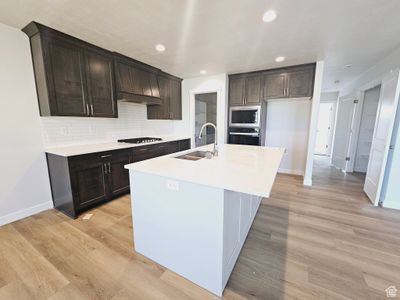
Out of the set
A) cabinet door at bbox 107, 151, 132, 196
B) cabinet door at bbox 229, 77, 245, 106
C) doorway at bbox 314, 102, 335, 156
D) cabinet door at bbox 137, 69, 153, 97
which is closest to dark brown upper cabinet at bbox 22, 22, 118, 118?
cabinet door at bbox 137, 69, 153, 97

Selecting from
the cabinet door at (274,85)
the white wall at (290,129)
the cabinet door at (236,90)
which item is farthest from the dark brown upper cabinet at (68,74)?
the white wall at (290,129)

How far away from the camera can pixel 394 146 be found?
8.34ft

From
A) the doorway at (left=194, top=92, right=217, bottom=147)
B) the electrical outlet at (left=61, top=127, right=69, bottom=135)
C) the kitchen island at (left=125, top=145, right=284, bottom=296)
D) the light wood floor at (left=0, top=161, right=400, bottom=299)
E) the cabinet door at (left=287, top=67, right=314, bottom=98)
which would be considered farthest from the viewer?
the doorway at (left=194, top=92, right=217, bottom=147)

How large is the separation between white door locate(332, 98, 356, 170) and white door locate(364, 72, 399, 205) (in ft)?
6.01

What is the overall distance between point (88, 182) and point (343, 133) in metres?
6.23

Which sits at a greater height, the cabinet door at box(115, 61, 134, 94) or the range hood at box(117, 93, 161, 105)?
the cabinet door at box(115, 61, 134, 94)

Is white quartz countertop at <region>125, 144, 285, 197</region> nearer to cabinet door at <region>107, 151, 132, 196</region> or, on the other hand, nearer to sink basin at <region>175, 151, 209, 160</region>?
sink basin at <region>175, 151, 209, 160</region>

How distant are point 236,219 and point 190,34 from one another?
7.65ft

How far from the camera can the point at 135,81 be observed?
3.29m

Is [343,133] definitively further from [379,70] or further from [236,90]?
[236,90]

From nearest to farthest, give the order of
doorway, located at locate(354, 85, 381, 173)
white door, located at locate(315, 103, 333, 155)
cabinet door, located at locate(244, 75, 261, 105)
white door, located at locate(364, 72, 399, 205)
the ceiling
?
the ceiling < white door, located at locate(364, 72, 399, 205) < cabinet door, located at locate(244, 75, 261, 105) < doorway, located at locate(354, 85, 381, 173) < white door, located at locate(315, 103, 333, 155)

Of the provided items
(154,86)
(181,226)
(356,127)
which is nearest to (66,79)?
(154,86)

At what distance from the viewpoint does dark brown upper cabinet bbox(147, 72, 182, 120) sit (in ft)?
13.3

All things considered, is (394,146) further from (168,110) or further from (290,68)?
(168,110)
